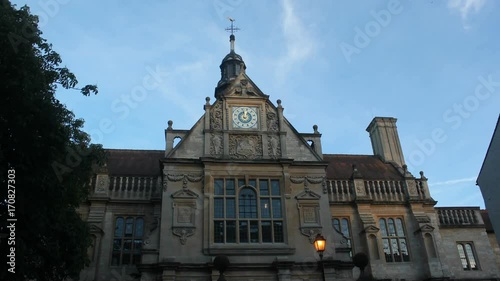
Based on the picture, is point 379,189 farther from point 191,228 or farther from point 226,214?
point 191,228

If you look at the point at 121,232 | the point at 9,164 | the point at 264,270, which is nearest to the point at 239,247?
the point at 264,270

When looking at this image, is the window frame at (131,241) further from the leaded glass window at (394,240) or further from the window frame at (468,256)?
the window frame at (468,256)

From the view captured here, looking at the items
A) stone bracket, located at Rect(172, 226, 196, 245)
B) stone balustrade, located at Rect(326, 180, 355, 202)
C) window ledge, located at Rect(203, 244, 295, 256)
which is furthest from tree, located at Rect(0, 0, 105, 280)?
stone balustrade, located at Rect(326, 180, 355, 202)

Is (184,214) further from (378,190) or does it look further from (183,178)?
(378,190)

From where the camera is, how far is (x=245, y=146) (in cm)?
2558

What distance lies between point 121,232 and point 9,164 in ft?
44.6

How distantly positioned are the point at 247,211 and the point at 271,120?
19.7 ft

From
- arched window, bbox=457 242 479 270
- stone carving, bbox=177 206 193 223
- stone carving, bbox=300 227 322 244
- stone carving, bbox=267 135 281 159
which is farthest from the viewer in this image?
arched window, bbox=457 242 479 270

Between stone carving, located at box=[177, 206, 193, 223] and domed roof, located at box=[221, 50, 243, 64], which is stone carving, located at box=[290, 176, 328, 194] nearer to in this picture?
stone carving, located at box=[177, 206, 193, 223]

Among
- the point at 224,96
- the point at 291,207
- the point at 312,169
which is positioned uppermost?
the point at 224,96

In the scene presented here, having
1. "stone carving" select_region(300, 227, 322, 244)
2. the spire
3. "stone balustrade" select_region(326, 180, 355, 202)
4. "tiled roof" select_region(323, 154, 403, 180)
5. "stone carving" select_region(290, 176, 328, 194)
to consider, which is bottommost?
"stone carving" select_region(300, 227, 322, 244)

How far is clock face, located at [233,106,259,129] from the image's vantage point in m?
26.3

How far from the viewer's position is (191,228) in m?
22.8

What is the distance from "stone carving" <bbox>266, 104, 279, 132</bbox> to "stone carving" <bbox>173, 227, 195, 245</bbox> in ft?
25.4
